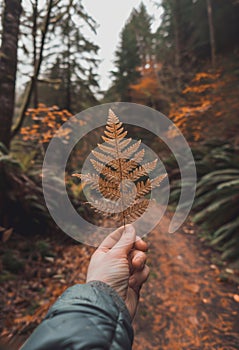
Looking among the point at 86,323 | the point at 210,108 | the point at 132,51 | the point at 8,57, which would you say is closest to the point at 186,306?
the point at 86,323

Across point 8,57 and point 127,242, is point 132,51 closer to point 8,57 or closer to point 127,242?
point 8,57

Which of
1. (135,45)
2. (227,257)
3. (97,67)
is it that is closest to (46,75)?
(97,67)

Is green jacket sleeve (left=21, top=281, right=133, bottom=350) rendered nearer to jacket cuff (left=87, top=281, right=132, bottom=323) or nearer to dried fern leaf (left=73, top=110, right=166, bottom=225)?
jacket cuff (left=87, top=281, right=132, bottom=323)

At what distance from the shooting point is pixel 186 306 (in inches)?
119

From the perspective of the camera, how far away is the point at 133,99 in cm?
984

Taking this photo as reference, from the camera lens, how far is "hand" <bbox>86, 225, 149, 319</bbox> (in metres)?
1.06

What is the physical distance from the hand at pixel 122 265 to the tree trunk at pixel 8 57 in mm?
3346

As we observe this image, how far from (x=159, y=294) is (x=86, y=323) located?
303 centimetres

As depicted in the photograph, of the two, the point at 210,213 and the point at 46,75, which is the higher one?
the point at 46,75

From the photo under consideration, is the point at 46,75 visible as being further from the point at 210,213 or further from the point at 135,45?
the point at 210,213

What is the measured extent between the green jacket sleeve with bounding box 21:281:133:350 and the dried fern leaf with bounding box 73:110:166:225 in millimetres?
395

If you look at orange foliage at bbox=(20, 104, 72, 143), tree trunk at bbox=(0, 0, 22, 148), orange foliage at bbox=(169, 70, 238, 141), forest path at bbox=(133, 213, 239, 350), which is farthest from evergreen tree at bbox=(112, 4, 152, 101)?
forest path at bbox=(133, 213, 239, 350)

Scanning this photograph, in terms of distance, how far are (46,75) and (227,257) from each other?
369 inches

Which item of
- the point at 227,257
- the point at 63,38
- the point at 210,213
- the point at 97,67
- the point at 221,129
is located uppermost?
the point at 63,38
